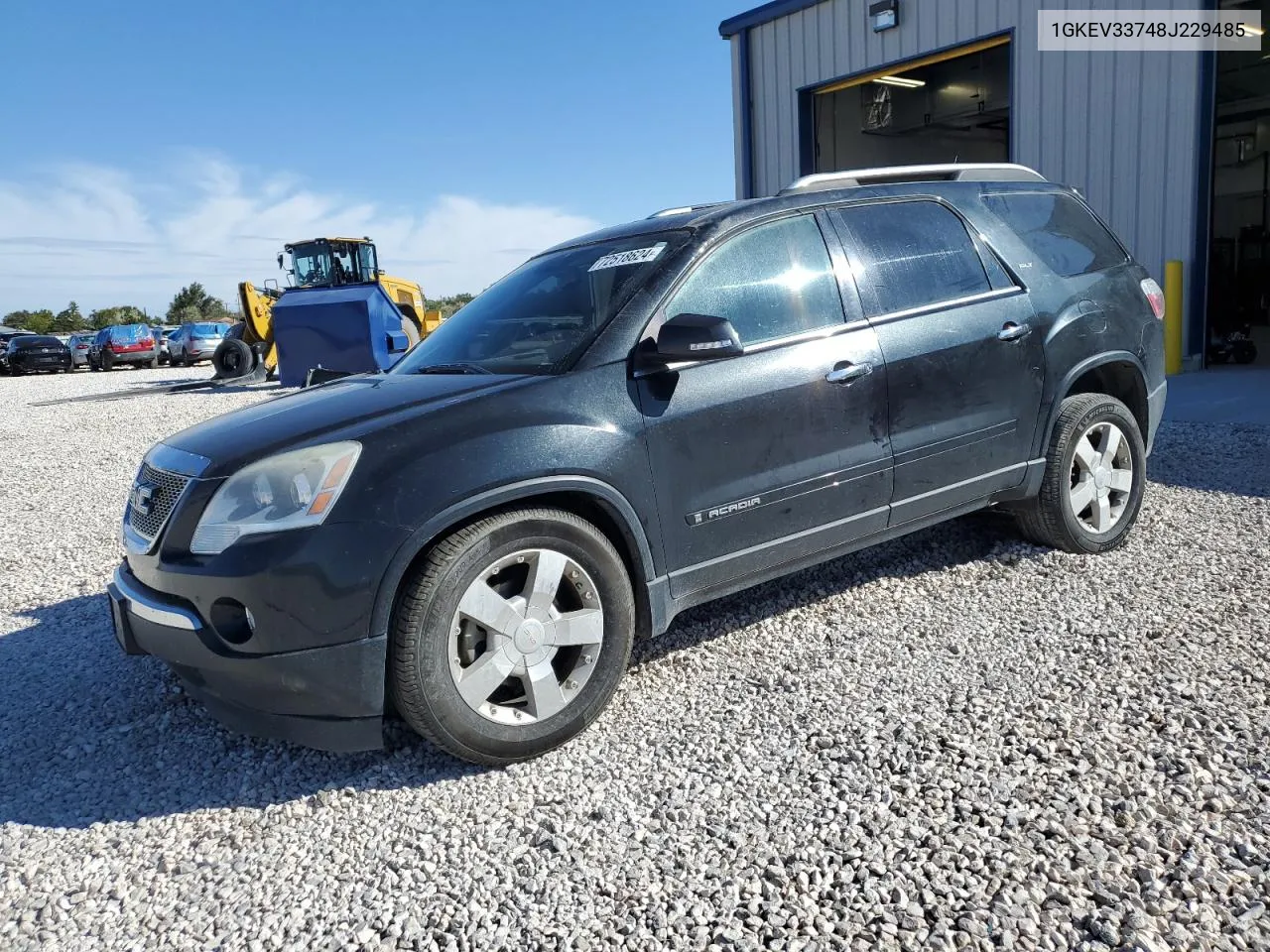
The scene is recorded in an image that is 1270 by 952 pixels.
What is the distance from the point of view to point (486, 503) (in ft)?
9.02

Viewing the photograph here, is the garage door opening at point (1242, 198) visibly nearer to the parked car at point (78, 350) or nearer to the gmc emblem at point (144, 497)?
the gmc emblem at point (144, 497)

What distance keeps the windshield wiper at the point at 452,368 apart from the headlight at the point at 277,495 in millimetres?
804

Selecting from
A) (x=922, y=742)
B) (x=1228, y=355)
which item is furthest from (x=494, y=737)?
(x=1228, y=355)

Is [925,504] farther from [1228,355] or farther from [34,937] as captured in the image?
[1228,355]

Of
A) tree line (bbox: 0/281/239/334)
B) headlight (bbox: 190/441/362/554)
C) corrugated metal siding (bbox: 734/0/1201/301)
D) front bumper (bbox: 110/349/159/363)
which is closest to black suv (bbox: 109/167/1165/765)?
headlight (bbox: 190/441/362/554)

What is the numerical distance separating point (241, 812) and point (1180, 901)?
2.48 m

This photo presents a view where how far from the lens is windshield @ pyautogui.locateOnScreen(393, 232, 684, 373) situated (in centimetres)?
331

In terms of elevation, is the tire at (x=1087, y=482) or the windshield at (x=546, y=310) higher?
the windshield at (x=546, y=310)

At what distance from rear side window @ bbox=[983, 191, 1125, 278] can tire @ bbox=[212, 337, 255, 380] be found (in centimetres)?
1814

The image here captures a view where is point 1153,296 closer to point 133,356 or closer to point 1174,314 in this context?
point 1174,314

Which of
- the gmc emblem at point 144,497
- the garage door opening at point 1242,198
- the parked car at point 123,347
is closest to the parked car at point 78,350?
the parked car at point 123,347

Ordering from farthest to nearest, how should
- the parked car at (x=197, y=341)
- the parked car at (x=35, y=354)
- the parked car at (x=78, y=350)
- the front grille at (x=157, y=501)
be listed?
the parked car at (x=78, y=350)
the parked car at (x=197, y=341)
the parked car at (x=35, y=354)
the front grille at (x=157, y=501)

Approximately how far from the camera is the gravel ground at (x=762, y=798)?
7.00 ft

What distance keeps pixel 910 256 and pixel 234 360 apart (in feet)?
60.8
